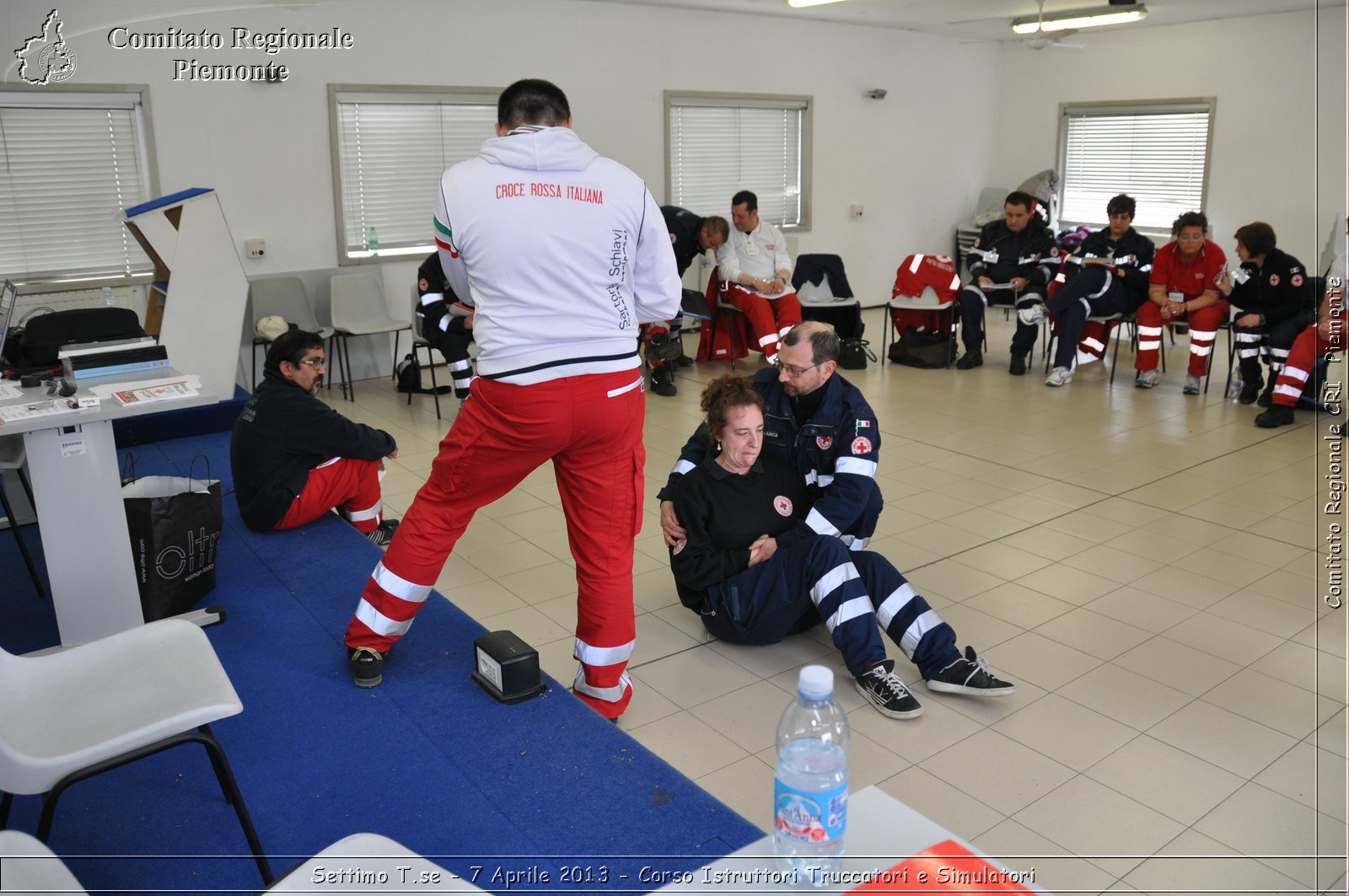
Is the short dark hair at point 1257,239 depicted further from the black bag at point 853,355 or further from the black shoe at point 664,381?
the black shoe at point 664,381

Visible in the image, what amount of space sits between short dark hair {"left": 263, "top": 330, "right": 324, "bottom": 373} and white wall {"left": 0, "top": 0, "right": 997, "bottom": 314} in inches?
156

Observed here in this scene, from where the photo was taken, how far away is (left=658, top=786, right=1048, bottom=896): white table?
1.33m

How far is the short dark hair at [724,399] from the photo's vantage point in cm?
319

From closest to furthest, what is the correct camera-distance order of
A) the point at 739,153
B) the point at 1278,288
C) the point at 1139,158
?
the point at 1278,288 < the point at 739,153 < the point at 1139,158

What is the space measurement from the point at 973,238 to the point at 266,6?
7.74 meters

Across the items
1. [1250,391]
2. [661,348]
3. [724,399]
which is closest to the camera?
[724,399]

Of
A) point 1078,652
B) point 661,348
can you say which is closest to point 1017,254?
point 661,348

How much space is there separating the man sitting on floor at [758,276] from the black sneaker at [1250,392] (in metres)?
3.18

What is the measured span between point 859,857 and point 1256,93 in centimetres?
1060

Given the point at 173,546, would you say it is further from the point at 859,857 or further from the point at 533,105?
the point at 859,857

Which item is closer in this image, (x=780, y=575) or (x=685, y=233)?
(x=780, y=575)

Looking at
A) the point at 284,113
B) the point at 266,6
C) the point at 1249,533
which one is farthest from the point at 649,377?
the point at 1249,533

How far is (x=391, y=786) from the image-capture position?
2.44m

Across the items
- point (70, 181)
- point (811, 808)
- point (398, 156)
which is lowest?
point (811, 808)
